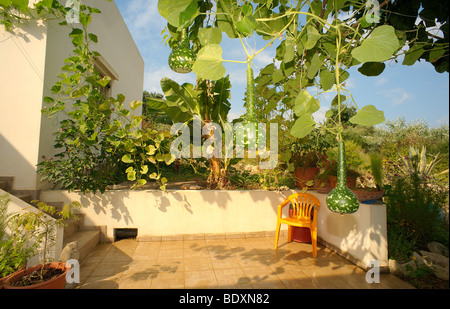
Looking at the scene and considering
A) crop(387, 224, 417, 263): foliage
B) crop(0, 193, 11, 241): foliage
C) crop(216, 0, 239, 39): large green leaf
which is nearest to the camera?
crop(216, 0, 239, 39): large green leaf

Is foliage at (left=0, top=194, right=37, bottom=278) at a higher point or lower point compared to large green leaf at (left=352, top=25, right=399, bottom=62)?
lower

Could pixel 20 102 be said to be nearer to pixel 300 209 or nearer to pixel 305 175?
pixel 300 209

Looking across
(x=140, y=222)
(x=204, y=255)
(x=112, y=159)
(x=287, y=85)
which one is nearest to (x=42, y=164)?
(x=112, y=159)

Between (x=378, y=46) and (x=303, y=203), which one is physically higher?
(x=378, y=46)

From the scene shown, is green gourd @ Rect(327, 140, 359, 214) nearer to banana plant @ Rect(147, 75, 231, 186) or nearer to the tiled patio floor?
the tiled patio floor

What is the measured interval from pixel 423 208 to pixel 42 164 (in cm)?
470

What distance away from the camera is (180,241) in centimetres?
357

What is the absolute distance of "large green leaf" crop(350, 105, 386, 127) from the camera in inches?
30.3

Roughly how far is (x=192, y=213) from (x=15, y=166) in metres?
2.49

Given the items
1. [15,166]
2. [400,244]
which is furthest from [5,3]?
[400,244]

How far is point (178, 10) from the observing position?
820 millimetres

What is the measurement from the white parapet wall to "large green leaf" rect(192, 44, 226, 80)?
292cm

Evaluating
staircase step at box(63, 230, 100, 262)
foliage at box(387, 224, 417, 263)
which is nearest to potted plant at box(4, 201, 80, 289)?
staircase step at box(63, 230, 100, 262)

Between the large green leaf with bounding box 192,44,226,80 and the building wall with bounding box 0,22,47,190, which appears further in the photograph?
the building wall with bounding box 0,22,47,190
